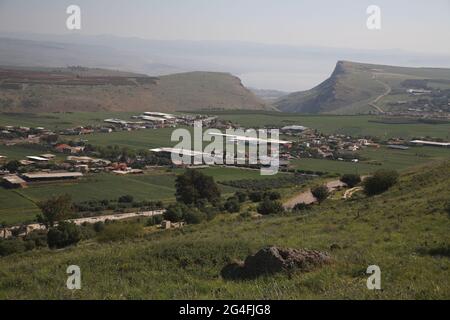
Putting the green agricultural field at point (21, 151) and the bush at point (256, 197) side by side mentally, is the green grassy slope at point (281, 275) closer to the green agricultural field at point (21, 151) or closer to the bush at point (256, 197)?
the bush at point (256, 197)

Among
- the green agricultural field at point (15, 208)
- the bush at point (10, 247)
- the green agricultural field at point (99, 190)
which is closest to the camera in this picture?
the bush at point (10, 247)

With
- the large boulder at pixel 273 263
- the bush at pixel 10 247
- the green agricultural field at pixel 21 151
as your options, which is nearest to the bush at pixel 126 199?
the bush at pixel 10 247

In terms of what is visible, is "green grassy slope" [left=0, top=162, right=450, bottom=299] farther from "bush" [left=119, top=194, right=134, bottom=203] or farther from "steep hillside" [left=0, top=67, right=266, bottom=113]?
"steep hillside" [left=0, top=67, right=266, bottom=113]

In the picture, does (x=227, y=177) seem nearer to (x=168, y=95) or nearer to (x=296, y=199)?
(x=296, y=199)

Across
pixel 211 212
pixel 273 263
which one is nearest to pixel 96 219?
pixel 211 212

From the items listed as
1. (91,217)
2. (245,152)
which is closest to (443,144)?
(245,152)

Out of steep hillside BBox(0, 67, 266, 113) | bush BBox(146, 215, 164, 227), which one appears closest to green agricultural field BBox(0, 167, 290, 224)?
bush BBox(146, 215, 164, 227)

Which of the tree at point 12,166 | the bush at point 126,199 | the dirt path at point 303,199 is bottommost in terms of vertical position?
the bush at point 126,199

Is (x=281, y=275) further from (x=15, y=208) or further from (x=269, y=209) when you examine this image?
(x=15, y=208)
